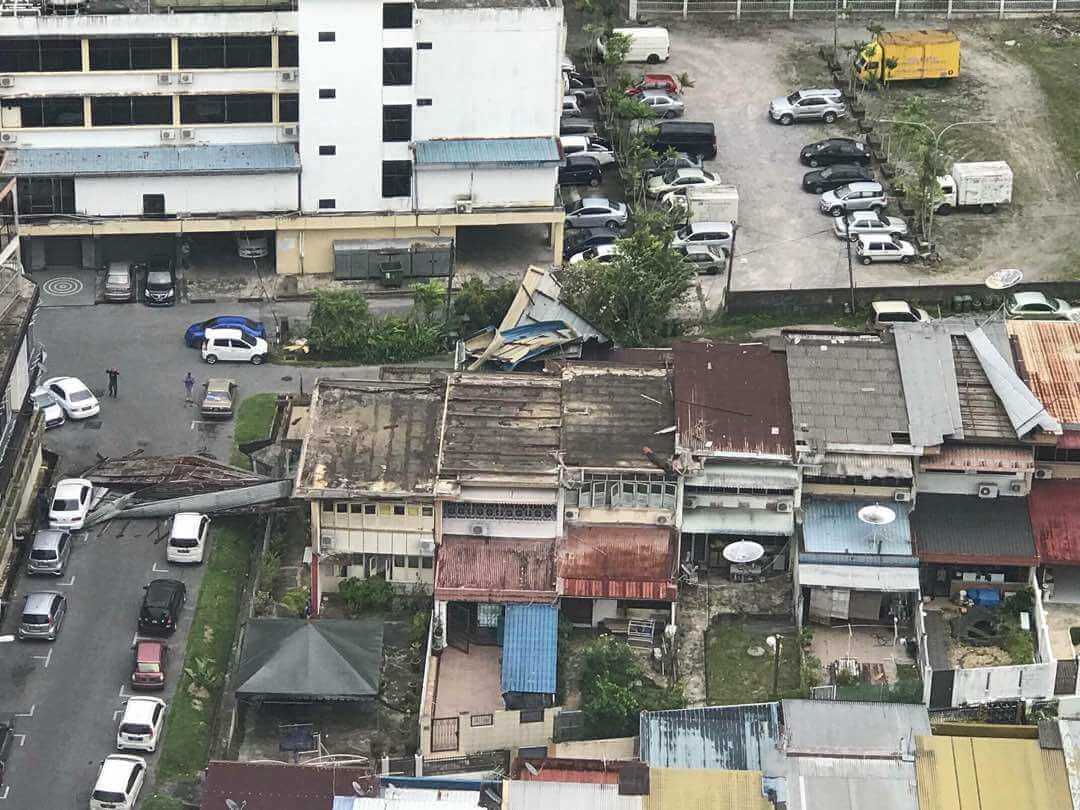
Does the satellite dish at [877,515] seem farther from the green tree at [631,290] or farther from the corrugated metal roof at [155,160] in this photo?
the corrugated metal roof at [155,160]

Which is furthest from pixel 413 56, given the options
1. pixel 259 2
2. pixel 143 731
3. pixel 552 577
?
pixel 143 731

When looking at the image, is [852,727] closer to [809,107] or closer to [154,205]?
[154,205]

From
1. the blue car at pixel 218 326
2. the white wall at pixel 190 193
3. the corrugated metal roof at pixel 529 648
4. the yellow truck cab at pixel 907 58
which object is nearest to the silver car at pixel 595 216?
the white wall at pixel 190 193

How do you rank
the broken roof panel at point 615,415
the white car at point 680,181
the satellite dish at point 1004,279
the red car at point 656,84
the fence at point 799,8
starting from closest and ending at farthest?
the broken roof panel at point 615,415 < the satellite dish at point 1004,279 < the white car at point 680,181 < the red car at point 656,84 < the fence at point 799,8

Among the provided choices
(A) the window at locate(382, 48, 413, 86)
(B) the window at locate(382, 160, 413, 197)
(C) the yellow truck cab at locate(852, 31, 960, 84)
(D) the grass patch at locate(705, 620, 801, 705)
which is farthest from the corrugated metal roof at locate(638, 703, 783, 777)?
(C) the yellow truck cab at locate(852, 31, 960, 84)

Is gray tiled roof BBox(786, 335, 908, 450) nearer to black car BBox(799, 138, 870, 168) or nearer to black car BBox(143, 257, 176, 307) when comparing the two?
black car BBox(799, 138, 870, 168)

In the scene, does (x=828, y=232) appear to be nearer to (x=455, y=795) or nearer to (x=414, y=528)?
(x=414, y=528)
